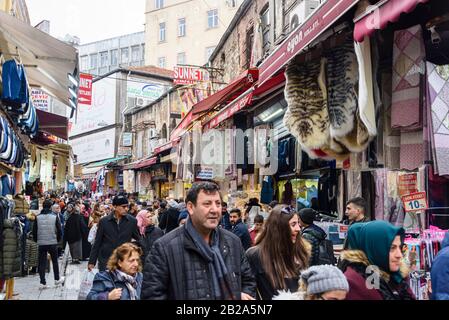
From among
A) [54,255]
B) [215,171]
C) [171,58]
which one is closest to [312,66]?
[215,171]

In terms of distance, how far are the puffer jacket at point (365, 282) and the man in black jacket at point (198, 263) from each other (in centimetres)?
67

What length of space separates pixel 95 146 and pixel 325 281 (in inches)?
1565

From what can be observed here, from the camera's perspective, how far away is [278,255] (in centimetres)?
381

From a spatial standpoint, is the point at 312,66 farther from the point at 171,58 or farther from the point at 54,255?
the point at 171,58

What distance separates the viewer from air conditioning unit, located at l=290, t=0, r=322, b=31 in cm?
1006

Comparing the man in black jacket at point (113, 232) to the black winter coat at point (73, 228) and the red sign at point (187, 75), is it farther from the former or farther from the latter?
the red sign at point (187, 75)

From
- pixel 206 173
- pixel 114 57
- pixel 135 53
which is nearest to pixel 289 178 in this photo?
pixel 206 173

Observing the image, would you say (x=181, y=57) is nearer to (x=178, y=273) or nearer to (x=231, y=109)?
(x=231, y=109)

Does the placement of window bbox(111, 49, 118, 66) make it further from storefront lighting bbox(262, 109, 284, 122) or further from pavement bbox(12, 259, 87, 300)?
storefront lighting bbox(262, 109, 284, 122)

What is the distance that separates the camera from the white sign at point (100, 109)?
125 ft

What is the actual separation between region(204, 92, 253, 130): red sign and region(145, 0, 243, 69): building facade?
28.9 m

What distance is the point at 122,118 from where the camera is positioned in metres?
37.1

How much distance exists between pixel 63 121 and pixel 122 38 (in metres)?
48.3

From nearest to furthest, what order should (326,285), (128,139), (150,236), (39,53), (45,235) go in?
1. (326,285)
2. (150,236)
3. (39,53)
4. (45,235)
5. (128,139)
